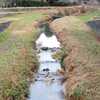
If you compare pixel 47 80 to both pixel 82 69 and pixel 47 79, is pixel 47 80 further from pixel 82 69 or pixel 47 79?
pixel 82 69

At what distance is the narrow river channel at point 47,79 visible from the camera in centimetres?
1805

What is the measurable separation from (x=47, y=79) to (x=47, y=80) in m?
0.19

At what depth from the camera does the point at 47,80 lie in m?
20.7

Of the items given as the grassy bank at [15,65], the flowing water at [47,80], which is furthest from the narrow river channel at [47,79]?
the grassy bank at [15,65]

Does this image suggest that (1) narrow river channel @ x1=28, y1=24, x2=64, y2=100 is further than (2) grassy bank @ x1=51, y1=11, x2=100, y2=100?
Yes

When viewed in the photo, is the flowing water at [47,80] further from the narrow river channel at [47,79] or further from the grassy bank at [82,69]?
the grassy bank at [82,69]

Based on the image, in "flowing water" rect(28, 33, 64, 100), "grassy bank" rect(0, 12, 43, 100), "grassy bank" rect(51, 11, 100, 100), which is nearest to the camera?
"grassy bank" rect(51, 11, 100, 100)

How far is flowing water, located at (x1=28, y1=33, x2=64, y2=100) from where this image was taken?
18031 millimetres

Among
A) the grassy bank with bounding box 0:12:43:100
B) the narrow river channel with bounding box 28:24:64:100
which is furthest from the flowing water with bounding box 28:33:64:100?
the grassy bank with bounding box 0:12:43:100

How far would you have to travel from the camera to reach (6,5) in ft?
214

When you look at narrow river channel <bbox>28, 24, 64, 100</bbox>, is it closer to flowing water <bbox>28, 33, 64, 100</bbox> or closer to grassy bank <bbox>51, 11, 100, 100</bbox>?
flowing water <bbox>28, 33, 64, 100</bbox>

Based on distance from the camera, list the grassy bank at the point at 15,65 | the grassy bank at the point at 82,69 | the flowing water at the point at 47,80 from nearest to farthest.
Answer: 1. the grassy bank at the point at 82,69
2. the grassy bank at the point at 15,65
3. the flowing water at the point at 47,80

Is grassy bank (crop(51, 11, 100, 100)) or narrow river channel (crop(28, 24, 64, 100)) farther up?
grassy bank (crop(51, 11, 100, 100))

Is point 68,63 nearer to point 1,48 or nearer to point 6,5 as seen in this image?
point 1,48
